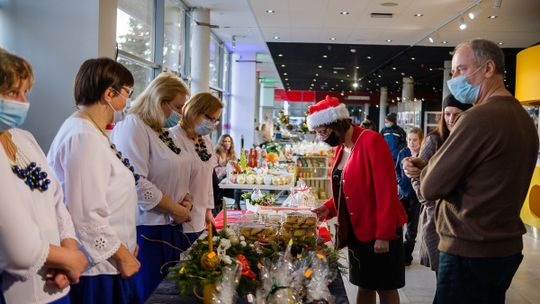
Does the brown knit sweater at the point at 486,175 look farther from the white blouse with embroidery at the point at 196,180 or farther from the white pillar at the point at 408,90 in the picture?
the white pillar at the point at 408,90

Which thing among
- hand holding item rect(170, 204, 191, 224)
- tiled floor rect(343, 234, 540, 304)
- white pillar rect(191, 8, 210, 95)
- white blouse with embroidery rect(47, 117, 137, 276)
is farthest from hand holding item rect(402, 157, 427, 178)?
white pillar rect(191, 8, 210, 95)

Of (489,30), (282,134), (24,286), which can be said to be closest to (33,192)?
(24,286)

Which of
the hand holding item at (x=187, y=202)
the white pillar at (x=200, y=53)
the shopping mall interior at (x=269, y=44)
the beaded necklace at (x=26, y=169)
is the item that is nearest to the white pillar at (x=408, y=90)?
the shopping mall interior at (x=269, y=44)

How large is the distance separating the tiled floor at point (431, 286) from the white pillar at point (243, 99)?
35.2 ft

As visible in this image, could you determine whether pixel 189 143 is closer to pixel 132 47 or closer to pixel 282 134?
pixel 132 47

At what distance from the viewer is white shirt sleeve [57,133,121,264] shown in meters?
2.01

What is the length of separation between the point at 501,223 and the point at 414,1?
6.80 meters

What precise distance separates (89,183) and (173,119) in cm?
136

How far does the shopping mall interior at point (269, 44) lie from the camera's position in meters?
4.23

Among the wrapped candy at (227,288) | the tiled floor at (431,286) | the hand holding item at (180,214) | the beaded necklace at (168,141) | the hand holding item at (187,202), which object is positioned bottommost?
the tiled floor at (431,286)

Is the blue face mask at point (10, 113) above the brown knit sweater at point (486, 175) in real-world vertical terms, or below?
above

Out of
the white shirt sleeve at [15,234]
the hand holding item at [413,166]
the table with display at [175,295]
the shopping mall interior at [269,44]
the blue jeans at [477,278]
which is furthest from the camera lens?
the shopping mall interior at [269,44]

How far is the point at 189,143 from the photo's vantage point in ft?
11.0

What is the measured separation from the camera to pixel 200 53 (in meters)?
10.1
